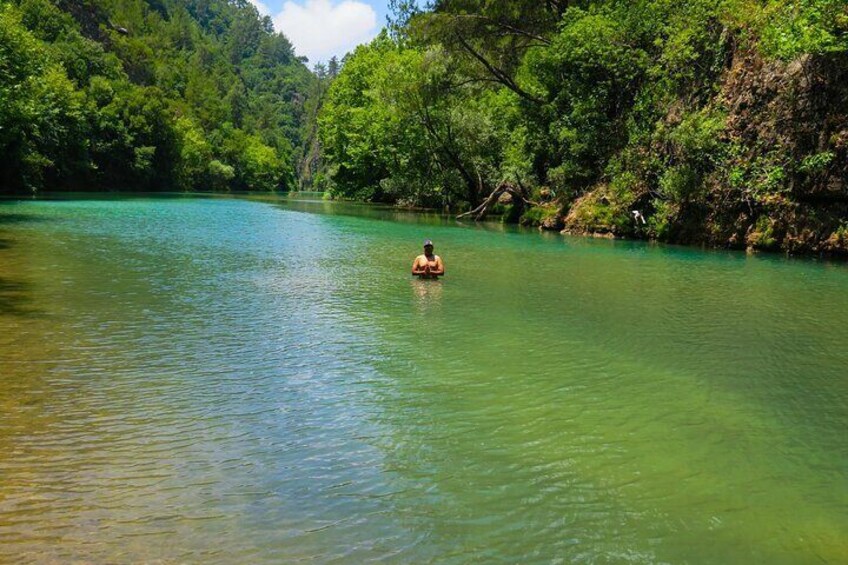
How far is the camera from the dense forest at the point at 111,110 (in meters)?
43.2

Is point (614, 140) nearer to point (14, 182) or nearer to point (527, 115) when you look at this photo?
point (527, 115)

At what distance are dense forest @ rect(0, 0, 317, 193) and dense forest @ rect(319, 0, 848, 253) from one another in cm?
2501

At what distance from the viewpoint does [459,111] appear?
49.5m

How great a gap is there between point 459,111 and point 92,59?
63920mm

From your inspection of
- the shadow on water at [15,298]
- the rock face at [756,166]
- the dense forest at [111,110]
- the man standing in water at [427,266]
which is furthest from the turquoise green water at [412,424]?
the dense forest at [111,110]

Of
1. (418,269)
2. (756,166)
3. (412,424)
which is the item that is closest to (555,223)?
(756,166)

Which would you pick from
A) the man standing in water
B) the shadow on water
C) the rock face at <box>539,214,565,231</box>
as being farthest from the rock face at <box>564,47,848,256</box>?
the shadow on water

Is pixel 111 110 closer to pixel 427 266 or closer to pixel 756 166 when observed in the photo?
pixel 756 166

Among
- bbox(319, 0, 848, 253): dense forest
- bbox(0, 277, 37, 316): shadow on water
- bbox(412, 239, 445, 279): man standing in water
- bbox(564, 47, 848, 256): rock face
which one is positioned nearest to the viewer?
bbox(0, 277, 37, 316): shadow on water

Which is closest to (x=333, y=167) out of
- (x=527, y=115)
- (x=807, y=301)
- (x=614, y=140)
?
(x=527, y=115)

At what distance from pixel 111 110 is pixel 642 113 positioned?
7181cm

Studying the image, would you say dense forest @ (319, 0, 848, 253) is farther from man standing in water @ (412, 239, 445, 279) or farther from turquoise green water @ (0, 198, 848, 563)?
man standing in water @ (412, 239, 445, 279)

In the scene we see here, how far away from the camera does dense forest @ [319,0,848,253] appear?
26109mm

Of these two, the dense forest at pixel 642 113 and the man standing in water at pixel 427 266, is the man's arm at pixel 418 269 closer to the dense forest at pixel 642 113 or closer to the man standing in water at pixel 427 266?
the man standing in water at pixel 427 266
